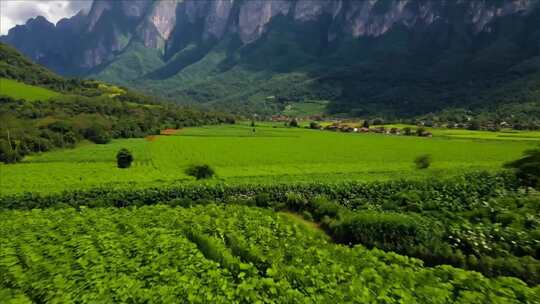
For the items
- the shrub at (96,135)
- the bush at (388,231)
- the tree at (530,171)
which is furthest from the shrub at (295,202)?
the shrub at (96,135)

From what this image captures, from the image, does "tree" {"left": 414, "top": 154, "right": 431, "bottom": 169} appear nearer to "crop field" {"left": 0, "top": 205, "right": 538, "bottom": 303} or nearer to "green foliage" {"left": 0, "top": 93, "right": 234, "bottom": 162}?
"crop field" {"left": 0, "top": 205, "right": 538, "bottom": 303}

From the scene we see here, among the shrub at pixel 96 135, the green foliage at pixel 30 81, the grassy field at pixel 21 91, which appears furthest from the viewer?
the green foliage at pixel 30 81

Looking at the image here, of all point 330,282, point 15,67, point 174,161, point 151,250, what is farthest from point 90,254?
point 15,67

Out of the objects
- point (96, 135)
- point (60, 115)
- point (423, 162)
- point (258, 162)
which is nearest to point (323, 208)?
point (423, 162)

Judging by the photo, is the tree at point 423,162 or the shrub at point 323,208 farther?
the tree at point 423,162

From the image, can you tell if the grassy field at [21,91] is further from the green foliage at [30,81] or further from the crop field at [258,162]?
the crop field at [258,162]

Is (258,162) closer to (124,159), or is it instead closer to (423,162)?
(124,159)

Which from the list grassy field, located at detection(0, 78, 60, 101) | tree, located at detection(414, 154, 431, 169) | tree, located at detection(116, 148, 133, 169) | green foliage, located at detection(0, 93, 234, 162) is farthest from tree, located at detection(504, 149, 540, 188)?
grassy field, located at detection(0, 78, 60, 101)

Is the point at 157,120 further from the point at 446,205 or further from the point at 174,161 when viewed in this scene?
the point at 446,205
